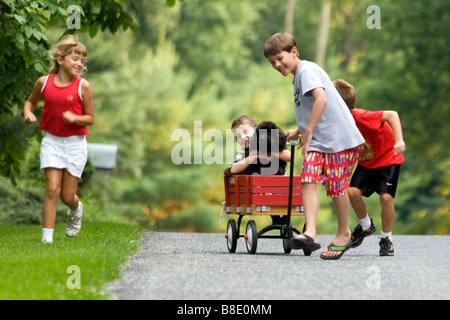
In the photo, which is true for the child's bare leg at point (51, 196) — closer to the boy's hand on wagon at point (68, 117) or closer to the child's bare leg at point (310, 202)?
the boy's hand on wagon at point (68, 117)

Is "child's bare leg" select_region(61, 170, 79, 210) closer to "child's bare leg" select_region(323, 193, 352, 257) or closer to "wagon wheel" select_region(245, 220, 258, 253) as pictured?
"wagon wheel" select_region(245, 220, 258, 253)

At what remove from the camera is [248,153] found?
27.4ft

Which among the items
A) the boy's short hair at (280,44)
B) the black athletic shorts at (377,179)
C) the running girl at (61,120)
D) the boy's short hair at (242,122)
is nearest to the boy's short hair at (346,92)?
the black athletic shorts at (377,179)

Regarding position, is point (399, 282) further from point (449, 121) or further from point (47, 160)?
point (449, 121)

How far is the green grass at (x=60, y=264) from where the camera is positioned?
5207 millimetres

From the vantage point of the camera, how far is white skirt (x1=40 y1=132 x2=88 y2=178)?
304 inches

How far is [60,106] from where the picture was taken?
770 centimetres

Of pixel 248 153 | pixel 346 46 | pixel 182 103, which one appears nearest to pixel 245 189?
pixel 248 153

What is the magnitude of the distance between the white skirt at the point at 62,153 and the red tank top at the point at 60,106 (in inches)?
2.4

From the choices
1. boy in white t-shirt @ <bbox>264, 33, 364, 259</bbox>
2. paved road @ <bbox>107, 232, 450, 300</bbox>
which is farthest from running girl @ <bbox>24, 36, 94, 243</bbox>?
boy in white t-shirt @ <bbox>264, 33, 364, 259</bbox>

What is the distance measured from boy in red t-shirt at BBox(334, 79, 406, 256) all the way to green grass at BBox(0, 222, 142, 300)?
2138 millimetres

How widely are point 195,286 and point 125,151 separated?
22.2 meters

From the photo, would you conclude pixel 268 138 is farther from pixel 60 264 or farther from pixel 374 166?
pixel 60 264
